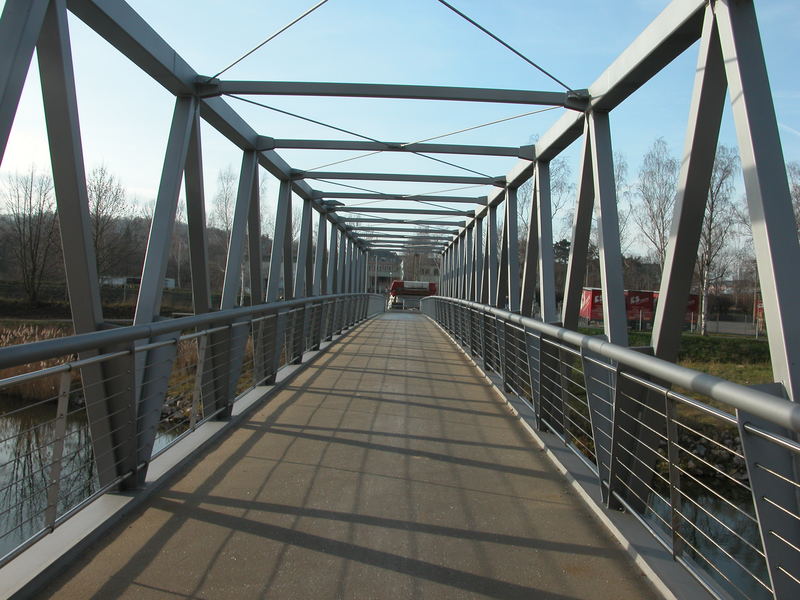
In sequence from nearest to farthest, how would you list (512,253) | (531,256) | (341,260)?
(531,256) → (512,253) → (341,260)

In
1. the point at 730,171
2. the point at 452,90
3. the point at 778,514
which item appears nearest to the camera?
the point at 778,514

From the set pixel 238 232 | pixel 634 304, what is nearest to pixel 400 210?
pixel 238 232

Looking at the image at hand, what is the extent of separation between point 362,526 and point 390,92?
406 cm

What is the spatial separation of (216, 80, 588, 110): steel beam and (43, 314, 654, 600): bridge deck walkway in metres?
2.91

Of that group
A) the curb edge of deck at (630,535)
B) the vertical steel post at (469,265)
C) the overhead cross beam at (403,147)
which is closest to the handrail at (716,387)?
the curb edge of deck at (630,535)

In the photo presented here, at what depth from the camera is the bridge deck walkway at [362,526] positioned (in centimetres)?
233

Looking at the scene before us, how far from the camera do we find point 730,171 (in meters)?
20.4

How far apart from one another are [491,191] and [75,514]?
9.75 metres

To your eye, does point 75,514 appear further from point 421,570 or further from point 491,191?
point 491,191

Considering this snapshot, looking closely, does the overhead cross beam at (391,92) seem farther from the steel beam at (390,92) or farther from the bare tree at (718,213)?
the bare tree at (718,213)

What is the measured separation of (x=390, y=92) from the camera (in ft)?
18.5

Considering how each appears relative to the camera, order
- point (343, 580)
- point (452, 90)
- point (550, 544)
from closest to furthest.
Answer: point (343, 580) < point (550, 544) < point (452, 90)

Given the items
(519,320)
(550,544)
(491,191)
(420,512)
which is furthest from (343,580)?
(491,191)

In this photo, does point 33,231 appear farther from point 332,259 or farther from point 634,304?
point 634,304
